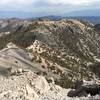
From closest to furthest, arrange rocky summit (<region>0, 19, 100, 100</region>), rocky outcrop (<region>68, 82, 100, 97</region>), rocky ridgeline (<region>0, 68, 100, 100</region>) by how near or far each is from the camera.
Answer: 1. rocky ridgeline (<region>0, 68, 100, 100</region>)
2. rocky outcrop (<region>68, 82, 100, 97</region>)
3. rocky summit (<region>0, 19, 100, 100</region>)

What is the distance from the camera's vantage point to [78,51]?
5472 inches

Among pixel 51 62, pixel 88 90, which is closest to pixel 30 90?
pixel 88 90

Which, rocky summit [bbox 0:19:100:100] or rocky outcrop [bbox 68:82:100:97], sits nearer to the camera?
rocky outcrop [bbox 68:82:100:97]

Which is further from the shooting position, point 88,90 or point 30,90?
point 88,90

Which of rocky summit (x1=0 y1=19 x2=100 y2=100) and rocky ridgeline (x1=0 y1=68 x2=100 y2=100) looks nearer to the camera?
rocky ridgeline (x1=0 y1=68 x2=100 y2=100)

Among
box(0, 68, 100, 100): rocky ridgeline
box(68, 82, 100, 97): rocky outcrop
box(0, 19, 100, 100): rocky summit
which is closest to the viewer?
box(0, 68, 100, 100): rocky ridgeline

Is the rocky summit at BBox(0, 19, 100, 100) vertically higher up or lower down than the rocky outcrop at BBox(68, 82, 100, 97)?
lower down

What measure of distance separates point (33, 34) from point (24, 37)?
3320 mm

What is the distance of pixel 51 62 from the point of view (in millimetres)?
82562

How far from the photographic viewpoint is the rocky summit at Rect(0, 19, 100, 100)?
3198cm

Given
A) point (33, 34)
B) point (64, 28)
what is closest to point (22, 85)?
point (33, 34)

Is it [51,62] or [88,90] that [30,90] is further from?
[51,62]

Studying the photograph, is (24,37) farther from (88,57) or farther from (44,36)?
(88,57)

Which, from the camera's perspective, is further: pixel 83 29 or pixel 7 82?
pixel 83 29
